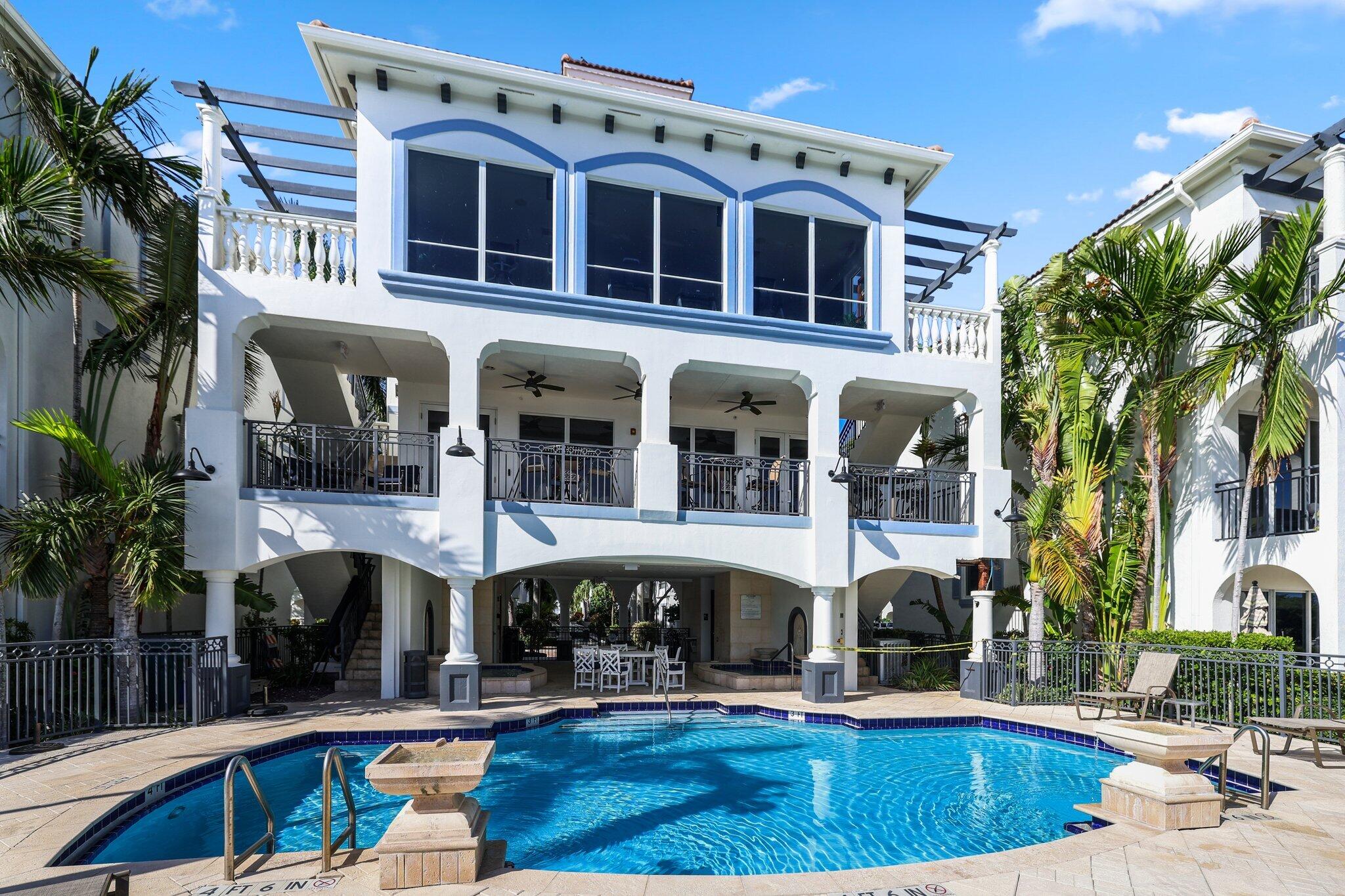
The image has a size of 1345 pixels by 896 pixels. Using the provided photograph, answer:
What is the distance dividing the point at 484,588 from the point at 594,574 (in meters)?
3.12

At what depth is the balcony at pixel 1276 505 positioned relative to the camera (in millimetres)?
12211

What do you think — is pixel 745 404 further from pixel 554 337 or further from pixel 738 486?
pixel 554 337

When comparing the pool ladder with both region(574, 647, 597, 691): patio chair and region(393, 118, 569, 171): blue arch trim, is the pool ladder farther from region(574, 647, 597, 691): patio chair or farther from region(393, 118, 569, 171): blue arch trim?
region(393, 118, 569, 171): blue arch trim

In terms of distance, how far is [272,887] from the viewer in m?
4.79

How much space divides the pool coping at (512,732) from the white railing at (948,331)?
6.30 meters

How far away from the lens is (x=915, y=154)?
1388 centimetres

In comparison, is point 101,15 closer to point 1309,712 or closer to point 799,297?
point 799,297

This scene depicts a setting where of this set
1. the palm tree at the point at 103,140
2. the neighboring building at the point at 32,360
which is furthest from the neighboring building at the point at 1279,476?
the neighboring building at the point at 32,360

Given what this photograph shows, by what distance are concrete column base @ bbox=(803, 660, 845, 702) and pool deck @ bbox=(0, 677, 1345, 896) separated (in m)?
5.49

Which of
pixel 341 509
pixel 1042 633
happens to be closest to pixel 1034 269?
pixel 1042 633

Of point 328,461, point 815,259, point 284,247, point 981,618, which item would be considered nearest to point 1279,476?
point 981,618

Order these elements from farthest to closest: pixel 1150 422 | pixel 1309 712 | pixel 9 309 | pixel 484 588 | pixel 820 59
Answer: pixel 484 588
pixel 1150 422
pixel 820 59
pixel 9 309
pixel 1309 712

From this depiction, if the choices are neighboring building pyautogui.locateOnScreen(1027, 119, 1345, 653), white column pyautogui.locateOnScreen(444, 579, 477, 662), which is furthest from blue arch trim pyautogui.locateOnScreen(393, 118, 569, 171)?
neighboring building pyautogui.locateOnScreen(1027, 119, 1345, 653)

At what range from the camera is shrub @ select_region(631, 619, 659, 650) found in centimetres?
2253
